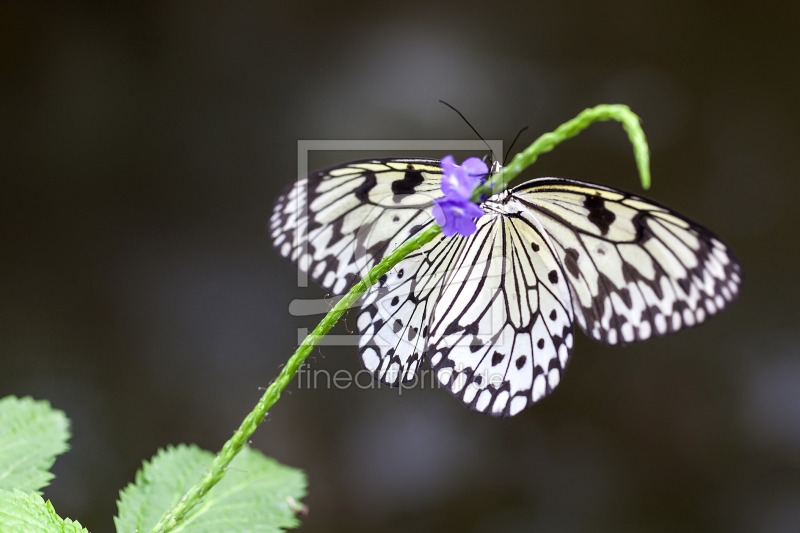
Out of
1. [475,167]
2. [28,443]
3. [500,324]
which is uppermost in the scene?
[475,167]

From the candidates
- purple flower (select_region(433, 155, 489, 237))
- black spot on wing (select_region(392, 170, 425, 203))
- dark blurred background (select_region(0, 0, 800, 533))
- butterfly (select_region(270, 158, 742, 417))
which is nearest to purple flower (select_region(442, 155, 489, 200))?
purple flower (select_region(433, 155, 489, 237))

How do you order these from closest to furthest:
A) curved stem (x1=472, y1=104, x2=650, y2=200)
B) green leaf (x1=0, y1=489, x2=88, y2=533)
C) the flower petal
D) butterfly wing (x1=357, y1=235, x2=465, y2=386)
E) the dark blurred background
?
curved stem (x1=472, y1=104, x2=650, y2=200) < green leaf (x1=0, y1=489, x2=88, y2=533) < the flower petal < butterfly wing (x1=357, y1=235, x2=465, y2=386) < the dark blurred background

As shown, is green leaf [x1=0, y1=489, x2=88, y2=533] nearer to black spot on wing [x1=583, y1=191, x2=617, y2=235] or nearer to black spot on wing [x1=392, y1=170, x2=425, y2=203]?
black spot on wing [x1=392, y1=170, x2=425, y2=203]

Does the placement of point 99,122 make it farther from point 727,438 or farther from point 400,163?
point 727,438

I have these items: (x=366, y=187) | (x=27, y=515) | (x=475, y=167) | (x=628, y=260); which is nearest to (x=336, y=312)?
(x=475, y=167)

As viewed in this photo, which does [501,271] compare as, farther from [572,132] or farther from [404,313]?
[572,132]

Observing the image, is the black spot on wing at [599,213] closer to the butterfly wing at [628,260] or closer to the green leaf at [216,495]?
the butterfly wing at [628,260]

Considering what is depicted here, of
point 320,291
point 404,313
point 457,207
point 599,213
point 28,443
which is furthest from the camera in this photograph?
point 320,291

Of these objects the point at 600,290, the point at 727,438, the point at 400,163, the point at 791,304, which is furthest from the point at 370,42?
the point at 727,438

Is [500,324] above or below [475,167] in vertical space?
below
